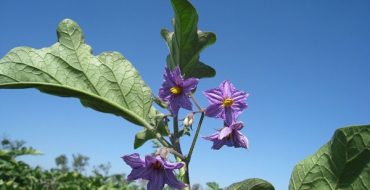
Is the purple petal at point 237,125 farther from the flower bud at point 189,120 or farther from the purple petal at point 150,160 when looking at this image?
the purple petal at point 150,160

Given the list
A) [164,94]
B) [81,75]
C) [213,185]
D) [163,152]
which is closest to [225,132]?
[164,94]

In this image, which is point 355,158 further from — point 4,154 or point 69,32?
point 4,154

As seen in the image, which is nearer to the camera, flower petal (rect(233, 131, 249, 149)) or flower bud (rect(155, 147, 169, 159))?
flower bud (rect(155, 147, 169, 159))

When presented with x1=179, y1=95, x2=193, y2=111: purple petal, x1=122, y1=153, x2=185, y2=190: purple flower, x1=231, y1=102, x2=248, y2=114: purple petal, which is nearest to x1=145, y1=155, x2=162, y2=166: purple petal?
x1=122, y1=153, x2=185, y2=190: purple flower

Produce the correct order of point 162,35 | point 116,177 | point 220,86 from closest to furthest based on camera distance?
point 162,35, point 220,86, point 116,177

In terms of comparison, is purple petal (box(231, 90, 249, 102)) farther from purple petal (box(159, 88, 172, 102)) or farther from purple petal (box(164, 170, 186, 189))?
purple petal (box(164, 170, 186, 189))

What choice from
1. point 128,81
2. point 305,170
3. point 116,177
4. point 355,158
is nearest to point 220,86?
point 128,81

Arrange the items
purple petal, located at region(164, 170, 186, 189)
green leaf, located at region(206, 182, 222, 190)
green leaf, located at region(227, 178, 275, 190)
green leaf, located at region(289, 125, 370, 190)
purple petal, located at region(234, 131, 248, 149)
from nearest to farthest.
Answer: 1. green leaf, located at region(289, 125, 370, 190)
2. green leaf, located at region(227, 178, 275, 190)
3. purple petal, located at region(164, 170, 186, 189)
4. purple petal, located at region(234, 131, 248, 149)
5. green leaf, located at region(206, 182, 222, 190)
